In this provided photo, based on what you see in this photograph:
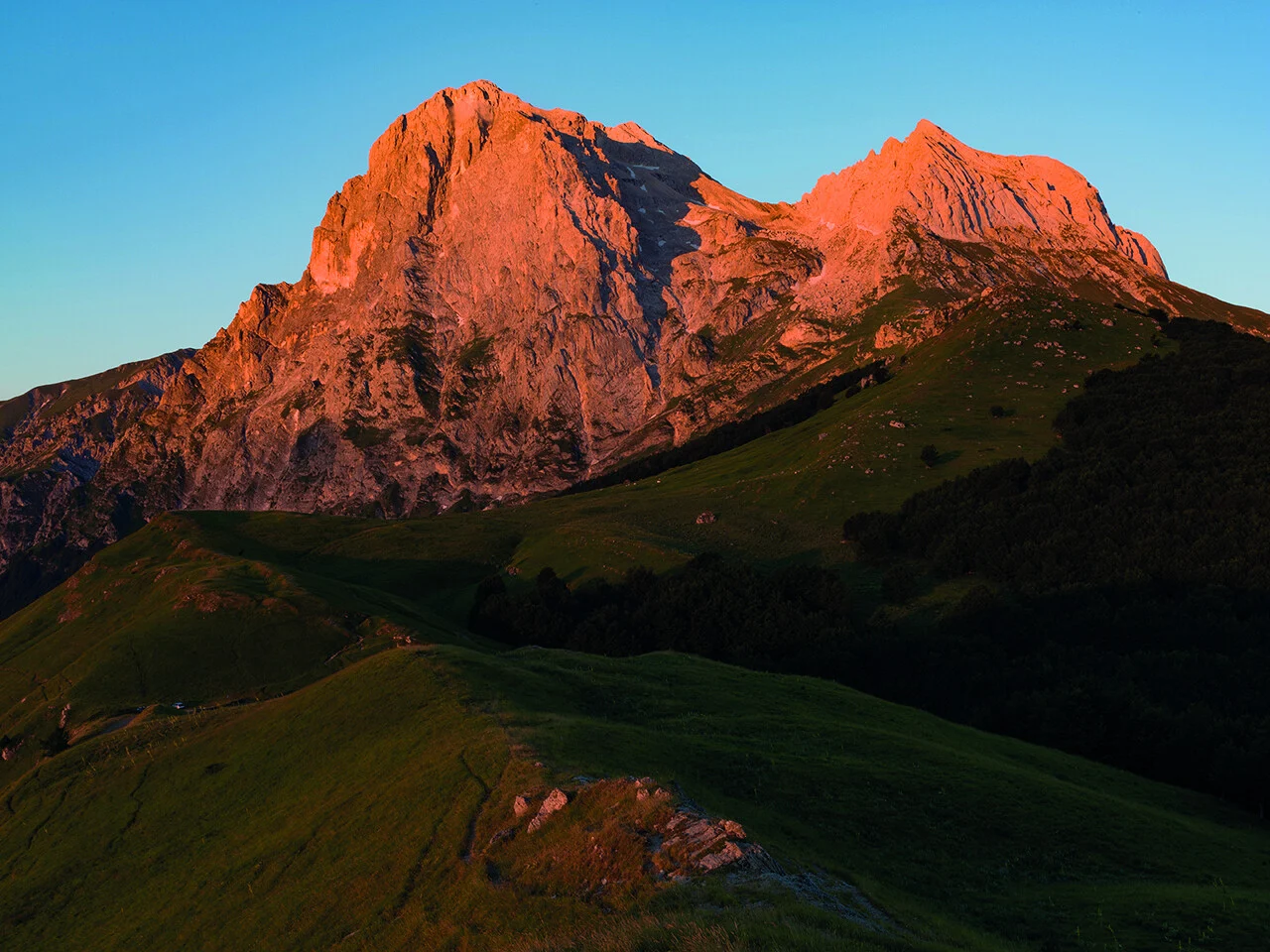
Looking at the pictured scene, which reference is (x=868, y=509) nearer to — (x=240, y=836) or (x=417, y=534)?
(x=417, y=534)

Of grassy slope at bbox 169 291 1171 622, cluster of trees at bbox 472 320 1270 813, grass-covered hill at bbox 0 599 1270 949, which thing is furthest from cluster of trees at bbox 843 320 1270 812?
grass-covered hill at bbox 0 599 1270 949

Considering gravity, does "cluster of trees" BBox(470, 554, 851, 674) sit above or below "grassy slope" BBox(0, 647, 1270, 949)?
below

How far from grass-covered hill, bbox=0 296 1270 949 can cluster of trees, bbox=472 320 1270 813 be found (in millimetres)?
9020

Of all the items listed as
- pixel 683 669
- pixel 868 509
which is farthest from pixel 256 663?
pixel 868 509

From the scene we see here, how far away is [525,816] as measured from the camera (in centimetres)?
3478

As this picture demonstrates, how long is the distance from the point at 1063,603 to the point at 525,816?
107333mm

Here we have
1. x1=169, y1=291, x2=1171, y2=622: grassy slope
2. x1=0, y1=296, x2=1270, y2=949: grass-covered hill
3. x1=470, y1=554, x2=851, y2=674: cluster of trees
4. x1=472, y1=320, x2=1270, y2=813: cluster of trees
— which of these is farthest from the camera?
x1=169, y1=291, x2=1171, y2=622: grassy slope

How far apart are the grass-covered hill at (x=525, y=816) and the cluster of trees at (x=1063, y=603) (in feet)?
29.6

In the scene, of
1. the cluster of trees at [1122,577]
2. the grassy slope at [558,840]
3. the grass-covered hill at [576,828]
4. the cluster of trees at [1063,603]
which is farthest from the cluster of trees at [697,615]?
the grassy slope at [558,840]

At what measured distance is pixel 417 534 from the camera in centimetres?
18400

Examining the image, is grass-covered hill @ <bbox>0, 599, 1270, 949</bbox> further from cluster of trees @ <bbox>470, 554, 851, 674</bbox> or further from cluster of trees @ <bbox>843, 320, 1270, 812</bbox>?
cluster of trees @ <bbox>470, 554, 851, 674</bbox>

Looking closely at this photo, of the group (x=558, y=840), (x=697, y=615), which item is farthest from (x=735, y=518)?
(x=558, y=840)

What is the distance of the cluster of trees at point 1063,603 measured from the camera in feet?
302

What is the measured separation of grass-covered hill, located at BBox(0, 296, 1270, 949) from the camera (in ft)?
94.6
